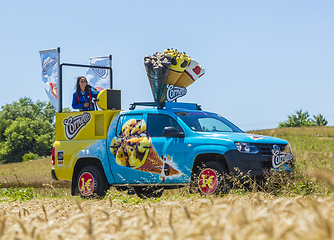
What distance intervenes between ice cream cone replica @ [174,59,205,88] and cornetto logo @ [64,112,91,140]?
8.13 feet

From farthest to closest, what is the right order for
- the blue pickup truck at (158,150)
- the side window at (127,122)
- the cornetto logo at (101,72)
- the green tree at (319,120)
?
the green tree at (319,120) < the cornetto logo at (101,72) < the side window at (127,122) < the blue pickup truck at (158,150)

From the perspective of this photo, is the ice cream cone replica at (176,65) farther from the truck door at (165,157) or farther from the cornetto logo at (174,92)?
the truck door at (165,157)

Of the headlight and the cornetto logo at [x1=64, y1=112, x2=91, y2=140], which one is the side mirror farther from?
the cornetto logo at [x1=64, y1=112, x2=91, y2=140]

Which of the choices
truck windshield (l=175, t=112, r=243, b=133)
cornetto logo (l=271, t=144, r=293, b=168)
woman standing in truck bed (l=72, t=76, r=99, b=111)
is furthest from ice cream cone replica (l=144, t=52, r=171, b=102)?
cornetto logo (l=271, t=144, r=293, b=168)

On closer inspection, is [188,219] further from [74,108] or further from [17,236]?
[74,108]

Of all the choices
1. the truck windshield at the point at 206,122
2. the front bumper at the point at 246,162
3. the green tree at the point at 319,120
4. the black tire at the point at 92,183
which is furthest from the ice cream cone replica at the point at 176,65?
the green tree at the point at 319,120

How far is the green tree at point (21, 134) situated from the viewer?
72188 millimetres

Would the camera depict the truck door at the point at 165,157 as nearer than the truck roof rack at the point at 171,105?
Yes

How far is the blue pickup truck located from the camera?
310 inches

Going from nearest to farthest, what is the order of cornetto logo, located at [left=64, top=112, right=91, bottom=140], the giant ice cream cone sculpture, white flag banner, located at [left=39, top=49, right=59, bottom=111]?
the giant ice cream cone sculpture
cornetto logo, located at [left=64, top=112, right=91, bottom=140]
white flag banner, located at [left=39, top=49, right=59, bottom=111]

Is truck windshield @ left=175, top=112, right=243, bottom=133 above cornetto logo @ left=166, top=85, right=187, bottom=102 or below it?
below

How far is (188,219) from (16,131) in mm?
74210

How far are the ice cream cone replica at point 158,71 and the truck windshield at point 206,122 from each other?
5.61 ft

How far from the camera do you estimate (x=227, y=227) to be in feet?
6.86
